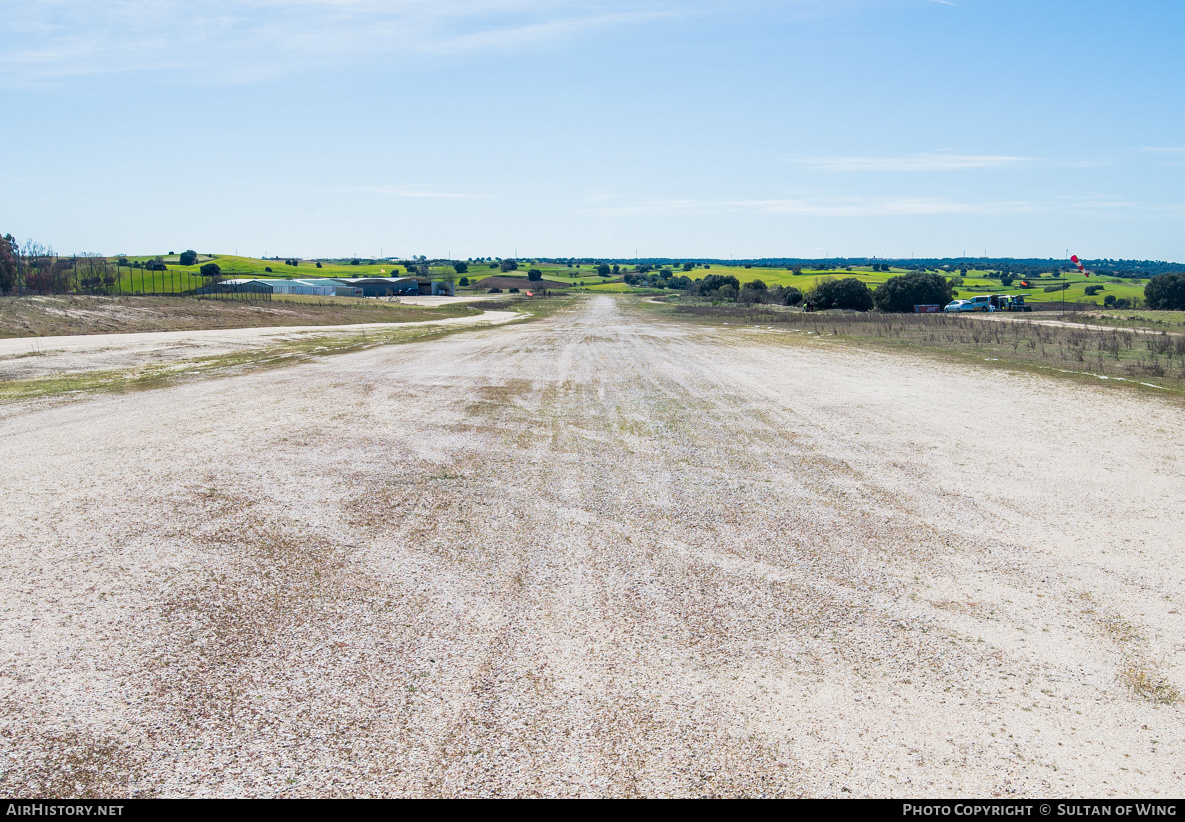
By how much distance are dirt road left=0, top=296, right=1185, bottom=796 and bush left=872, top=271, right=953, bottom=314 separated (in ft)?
206

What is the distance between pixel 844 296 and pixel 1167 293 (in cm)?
2487

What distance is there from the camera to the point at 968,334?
115 ft

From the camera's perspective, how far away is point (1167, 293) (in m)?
61.1

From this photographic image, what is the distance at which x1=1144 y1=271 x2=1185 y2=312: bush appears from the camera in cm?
6006

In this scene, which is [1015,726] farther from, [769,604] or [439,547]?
[439,547]

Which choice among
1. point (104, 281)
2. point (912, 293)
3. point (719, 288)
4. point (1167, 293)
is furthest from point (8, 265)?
point (1167, 293)

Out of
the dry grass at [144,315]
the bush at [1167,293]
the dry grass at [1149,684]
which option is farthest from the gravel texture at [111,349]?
the bush at [1167,293]

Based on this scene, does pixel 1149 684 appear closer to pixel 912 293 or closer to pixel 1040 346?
pixel 1040 346

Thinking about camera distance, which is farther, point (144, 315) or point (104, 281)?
point (104, 281)

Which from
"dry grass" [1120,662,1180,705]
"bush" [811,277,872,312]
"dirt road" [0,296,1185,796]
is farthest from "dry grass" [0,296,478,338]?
"bush" [811,277,872,312]

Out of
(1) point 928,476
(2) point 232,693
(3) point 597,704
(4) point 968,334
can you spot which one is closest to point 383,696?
(2) point 232,693

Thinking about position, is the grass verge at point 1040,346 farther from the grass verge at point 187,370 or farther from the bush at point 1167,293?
the bush at point 1167,293

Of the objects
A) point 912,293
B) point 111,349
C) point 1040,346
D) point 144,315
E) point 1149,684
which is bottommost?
point 1149,684

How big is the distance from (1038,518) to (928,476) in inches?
74.7
